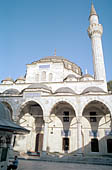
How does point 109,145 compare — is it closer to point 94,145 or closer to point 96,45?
point 94,145

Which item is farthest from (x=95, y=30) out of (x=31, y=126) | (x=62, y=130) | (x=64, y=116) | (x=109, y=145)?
(x=31, y=126)

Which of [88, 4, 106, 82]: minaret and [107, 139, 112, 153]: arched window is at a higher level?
[88, 4, 106, 82]: minaret

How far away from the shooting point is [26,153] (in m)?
11.1

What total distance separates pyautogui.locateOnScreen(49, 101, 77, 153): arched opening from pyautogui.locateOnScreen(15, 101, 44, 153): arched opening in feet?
3.66

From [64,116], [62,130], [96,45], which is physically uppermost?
[96,45]

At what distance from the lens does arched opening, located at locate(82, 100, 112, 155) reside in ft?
36.6

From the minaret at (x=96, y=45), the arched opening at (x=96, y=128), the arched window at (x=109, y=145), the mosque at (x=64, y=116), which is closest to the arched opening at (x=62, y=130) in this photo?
the mosque at (x=64, y=116)

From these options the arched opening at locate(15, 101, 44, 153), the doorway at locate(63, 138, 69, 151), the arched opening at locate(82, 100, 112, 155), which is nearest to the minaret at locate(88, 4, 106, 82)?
the arched opening at locate(82, 100, 112, 155)

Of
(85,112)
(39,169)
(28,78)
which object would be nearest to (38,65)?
(28,78)

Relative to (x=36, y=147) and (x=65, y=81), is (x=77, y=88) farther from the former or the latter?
(x=36, y=147)

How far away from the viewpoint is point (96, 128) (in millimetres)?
11695

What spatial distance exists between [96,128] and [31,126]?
5.98m

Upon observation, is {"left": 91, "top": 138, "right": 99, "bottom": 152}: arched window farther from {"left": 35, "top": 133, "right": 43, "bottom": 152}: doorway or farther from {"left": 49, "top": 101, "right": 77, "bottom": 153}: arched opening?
{"left": 35, "top": 133, "right": 43, "bottom": 152}: doorway

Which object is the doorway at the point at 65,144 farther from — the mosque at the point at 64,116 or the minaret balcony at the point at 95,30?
the minaret balcony at the point at 95,30
